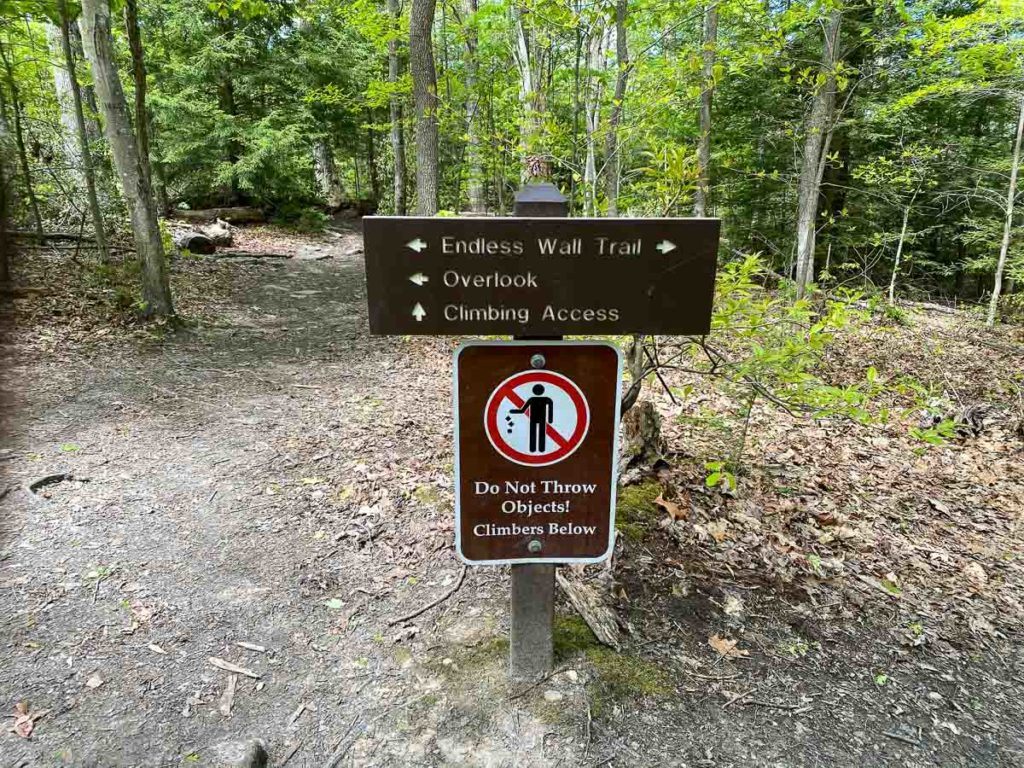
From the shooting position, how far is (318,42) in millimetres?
16641

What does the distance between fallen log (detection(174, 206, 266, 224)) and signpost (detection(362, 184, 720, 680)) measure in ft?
53.9

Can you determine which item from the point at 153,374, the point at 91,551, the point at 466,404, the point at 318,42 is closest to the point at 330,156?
the point at 318,42

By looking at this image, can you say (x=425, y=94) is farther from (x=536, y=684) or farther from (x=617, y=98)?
(x=536, y=684)

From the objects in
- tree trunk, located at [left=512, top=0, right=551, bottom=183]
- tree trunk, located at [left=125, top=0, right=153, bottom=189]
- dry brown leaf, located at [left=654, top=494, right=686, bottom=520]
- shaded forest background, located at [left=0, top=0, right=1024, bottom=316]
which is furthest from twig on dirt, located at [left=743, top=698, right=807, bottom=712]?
tree trunk, located at [left=125, top=0, right=153, bottom=189]

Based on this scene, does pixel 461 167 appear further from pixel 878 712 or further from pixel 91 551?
pixel 878 712

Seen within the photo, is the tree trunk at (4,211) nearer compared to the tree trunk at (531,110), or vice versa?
the tree trunk at (4,211)

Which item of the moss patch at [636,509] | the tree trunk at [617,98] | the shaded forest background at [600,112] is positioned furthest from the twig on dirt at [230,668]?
the tree trunk at [617,98]

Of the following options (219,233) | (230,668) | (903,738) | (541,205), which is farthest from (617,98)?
(219,233)

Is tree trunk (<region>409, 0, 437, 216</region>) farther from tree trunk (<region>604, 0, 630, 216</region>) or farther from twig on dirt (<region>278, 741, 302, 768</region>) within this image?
twig on dirt (<region>278, 741, 302, 768</region>)

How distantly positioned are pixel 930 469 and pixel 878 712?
11.7ft

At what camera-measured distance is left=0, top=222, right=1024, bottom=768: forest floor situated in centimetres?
240

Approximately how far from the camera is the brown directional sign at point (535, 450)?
7.14 feet

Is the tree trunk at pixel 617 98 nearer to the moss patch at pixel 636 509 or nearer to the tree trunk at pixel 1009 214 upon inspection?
the moss patch at pixel 636 509

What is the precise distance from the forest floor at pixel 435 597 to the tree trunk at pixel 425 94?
4.73 metres
